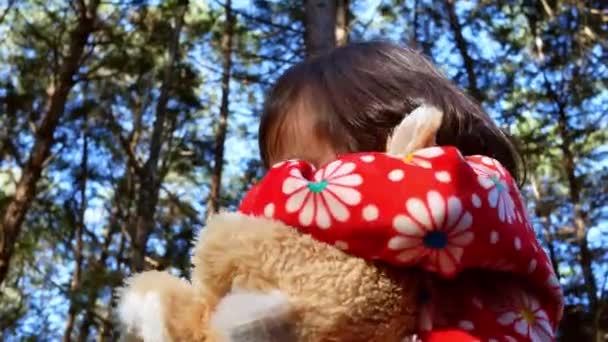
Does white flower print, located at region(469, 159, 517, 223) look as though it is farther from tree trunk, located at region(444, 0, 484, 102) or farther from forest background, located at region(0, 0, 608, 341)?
tree trunk, located at region(444, 0, 484, 102)

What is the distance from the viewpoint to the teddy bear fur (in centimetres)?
93

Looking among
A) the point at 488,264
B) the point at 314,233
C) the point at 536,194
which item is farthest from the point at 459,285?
the point at 536,194

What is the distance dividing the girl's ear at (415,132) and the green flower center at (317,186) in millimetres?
112

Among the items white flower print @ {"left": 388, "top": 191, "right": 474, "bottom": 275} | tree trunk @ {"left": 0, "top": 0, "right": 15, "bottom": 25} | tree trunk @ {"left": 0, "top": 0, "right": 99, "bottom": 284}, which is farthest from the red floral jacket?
tree trunk @ {"left": 0, "top": 0, "right": 15, "bottom": 25}

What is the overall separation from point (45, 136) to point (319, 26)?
4258 millimetres

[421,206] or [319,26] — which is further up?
[319,26]

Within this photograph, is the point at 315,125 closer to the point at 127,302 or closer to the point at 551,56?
the point at 127,302

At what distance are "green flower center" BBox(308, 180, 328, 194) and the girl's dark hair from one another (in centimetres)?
17

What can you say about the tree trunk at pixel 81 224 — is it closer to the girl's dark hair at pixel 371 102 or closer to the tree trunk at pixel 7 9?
the tree trunk at pixel 7 9

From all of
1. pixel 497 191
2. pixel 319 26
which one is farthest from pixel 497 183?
pixel 319 26

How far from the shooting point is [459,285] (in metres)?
1.03

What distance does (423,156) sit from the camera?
100 cm

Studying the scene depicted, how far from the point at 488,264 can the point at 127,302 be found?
506mm

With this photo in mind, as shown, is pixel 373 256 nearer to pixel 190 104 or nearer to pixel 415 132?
pixel 415 132
